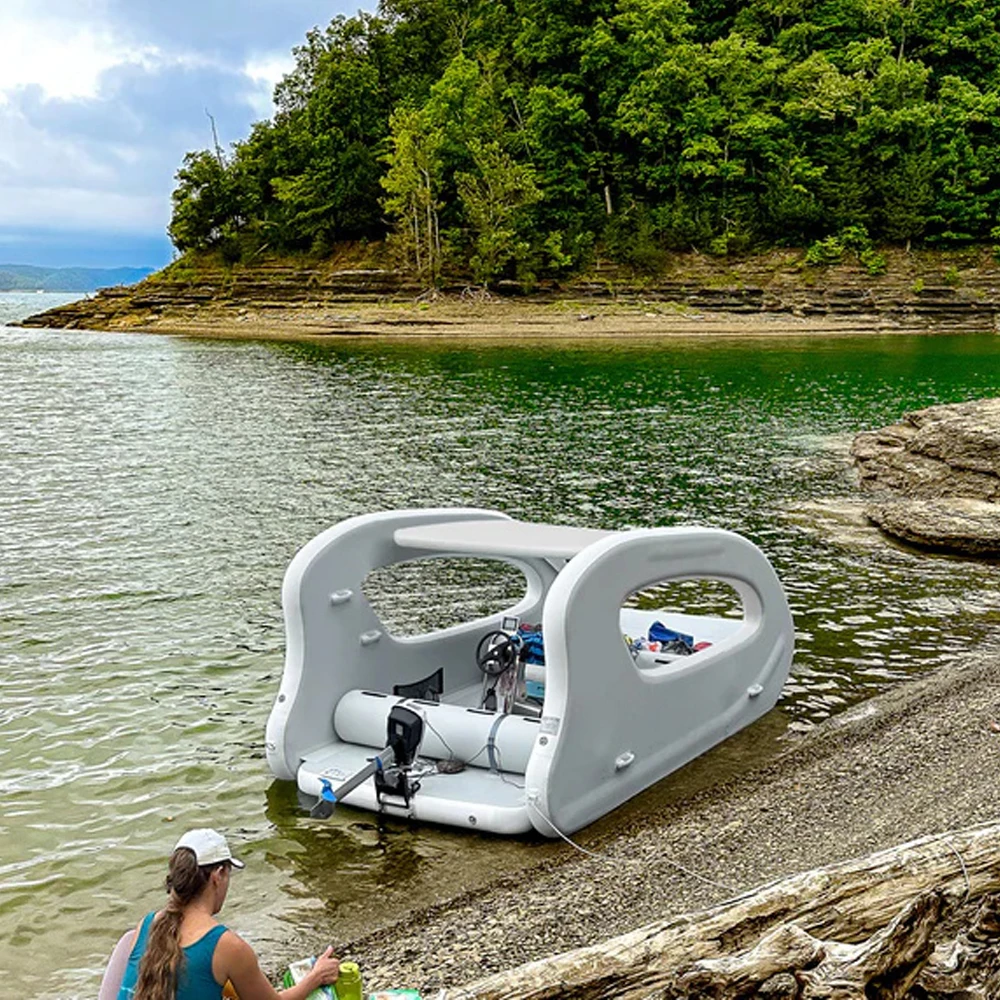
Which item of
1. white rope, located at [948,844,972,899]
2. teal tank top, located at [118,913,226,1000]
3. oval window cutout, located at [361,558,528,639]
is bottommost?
oval window cutout, located at [361,558,528,639]

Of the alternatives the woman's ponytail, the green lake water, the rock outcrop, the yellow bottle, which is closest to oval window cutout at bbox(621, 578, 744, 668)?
the green lake water

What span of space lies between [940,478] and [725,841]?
15.9m

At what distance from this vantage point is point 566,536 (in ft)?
31.0

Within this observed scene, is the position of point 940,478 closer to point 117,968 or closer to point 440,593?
point 440,593

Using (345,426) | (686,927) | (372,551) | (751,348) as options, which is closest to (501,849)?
(372,551)

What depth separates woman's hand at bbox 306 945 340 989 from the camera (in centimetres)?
475

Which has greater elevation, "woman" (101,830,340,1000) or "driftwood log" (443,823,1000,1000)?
"woman" (101,830,340,1000)

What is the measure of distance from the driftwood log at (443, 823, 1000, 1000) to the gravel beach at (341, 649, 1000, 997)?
1785mm

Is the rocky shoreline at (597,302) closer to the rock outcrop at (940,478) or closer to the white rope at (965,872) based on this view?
the rock outcrop at (940,478)

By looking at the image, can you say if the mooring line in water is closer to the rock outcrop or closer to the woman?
the woman

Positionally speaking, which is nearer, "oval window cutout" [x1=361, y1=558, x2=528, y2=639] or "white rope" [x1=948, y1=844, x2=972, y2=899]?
"white rope" [x1=948, y1=844, x2=972, y2=899]

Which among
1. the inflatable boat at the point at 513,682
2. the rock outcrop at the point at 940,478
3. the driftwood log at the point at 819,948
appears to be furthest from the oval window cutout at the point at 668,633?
the rock outcrop at the point at 940,478

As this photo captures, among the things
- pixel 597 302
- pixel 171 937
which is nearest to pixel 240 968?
pixel 171 937

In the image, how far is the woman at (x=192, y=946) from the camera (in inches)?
164
